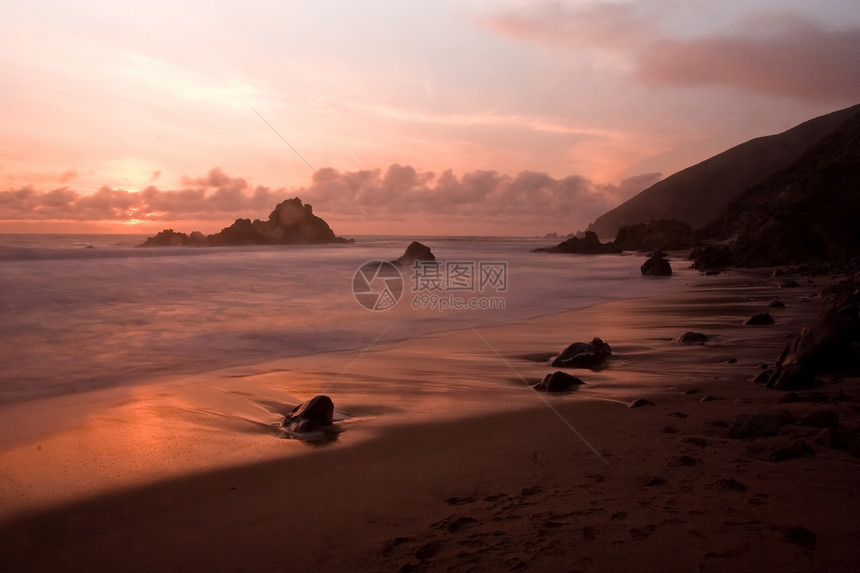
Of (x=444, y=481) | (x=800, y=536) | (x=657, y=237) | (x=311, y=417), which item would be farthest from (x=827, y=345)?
(x=657, y=237)

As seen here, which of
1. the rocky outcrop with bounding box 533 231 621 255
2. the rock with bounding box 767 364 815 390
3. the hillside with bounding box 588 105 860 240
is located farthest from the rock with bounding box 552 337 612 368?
the hillside with bounding box 588 105 860 240

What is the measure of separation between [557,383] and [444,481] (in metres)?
2.42

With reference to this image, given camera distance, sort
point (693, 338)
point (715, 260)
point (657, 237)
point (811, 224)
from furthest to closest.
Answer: point (657, 237) → point (715, 260) → point (811, 224) → point (693, 338)

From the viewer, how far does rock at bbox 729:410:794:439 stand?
3637 millimetres

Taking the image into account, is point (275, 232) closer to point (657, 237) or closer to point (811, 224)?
point (657, 237)

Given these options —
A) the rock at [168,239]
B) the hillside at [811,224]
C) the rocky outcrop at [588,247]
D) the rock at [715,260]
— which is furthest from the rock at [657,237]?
the rock at [168,239]

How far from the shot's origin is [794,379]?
15.7 feet

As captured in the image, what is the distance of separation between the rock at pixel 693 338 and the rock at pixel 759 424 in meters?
4.02

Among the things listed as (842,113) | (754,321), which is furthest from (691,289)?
A: (842,113)

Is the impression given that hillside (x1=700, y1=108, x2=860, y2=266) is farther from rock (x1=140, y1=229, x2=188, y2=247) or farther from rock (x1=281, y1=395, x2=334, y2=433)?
rock (x1=140, y1=229, x2=188, y2=247)

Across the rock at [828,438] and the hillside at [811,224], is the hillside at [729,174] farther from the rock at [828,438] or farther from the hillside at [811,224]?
the rock at [828,438]

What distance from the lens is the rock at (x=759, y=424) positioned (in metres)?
3.64

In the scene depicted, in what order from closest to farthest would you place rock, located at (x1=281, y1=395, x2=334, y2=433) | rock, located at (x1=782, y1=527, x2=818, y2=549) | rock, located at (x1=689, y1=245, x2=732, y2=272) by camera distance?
rock, located at (x1=782, y1=527, x2=818, y2=549), rock, located at (x1=281, y1=395, x2=334, y2=433), rock, located at (x1=689, y1=245, x2=732, y2=272)

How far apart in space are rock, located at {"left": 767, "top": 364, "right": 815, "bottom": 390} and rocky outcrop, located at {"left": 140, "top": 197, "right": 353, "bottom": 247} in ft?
205
